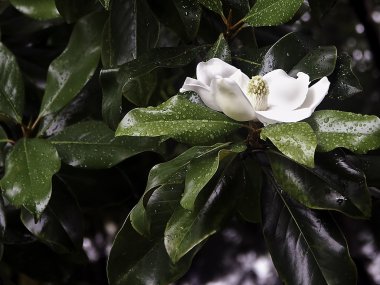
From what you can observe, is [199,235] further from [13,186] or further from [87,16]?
[87,16]

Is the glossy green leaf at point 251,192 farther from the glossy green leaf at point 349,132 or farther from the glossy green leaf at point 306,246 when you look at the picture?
the glossy green leaf at point 349,132

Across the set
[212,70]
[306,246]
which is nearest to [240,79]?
[212,70]

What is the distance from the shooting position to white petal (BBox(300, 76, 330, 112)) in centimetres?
87

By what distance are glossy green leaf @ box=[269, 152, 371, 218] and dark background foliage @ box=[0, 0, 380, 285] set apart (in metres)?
0.15

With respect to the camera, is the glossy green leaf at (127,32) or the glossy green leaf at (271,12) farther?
the glossy green leaf at (127,32)

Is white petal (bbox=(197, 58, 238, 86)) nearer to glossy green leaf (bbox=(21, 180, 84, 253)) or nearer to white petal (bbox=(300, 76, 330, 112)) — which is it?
white petal (bbox=(300, 76, 330, 112))

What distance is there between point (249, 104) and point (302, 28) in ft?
3.00

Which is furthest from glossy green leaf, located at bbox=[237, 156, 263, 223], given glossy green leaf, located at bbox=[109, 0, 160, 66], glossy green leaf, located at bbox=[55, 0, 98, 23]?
glossy green leaf, located at bbox=[55, 0, 98, 23]

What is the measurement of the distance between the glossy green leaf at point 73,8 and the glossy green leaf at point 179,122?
1.18 ft

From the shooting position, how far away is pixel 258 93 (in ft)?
2.90

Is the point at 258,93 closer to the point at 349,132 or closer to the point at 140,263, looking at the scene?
the point at 349,132

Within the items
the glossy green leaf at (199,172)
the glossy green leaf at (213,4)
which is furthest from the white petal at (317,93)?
the glossy green leaf at (213,4)

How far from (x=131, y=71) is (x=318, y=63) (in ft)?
0.89

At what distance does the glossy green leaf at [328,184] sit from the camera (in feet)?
Answer: 2.94
